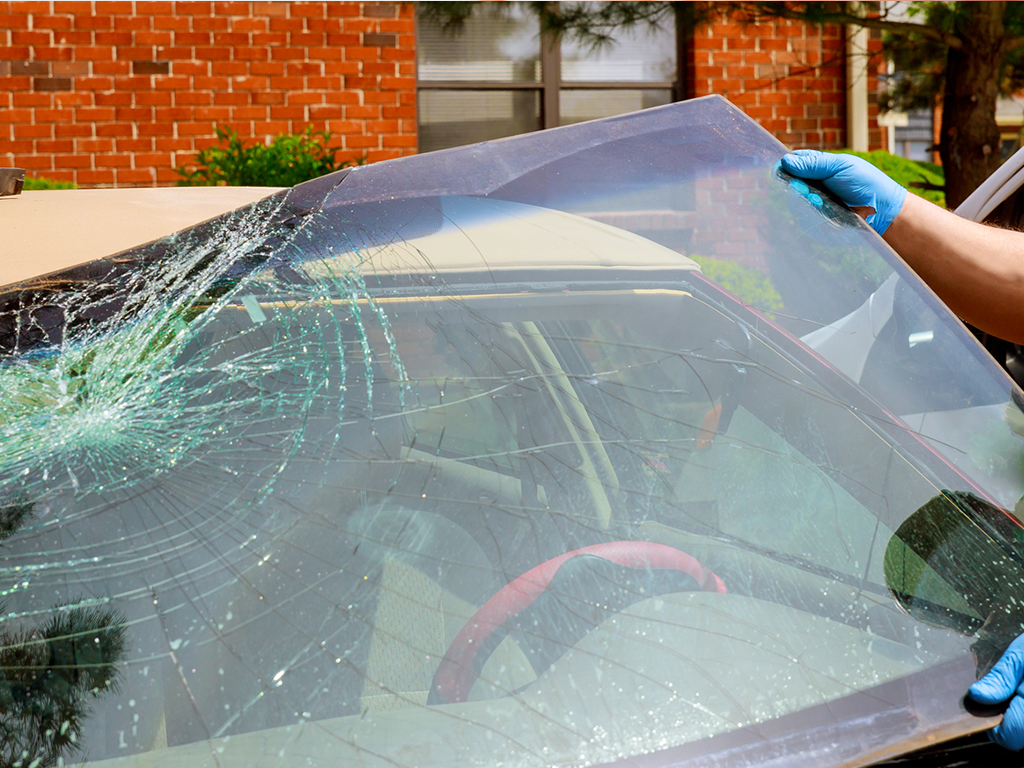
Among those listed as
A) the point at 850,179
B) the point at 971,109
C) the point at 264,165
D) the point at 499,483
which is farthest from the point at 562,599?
the point at 971,109

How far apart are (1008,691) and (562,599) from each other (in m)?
0.56

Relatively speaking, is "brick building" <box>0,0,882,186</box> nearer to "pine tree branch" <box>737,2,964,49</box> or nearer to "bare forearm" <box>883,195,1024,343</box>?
"pine tree branch" <box>737,2,964,49</box>

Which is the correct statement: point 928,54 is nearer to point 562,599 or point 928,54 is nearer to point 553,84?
point 553,84

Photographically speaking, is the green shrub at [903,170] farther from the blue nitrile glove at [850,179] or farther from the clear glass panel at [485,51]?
the blue nitrile glove at [850,179]

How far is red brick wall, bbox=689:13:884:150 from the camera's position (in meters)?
6.77

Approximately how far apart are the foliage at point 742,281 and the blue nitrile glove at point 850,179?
10.0 inches

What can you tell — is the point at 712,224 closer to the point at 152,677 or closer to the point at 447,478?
the point at 447,478

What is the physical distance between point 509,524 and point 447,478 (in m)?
0.10

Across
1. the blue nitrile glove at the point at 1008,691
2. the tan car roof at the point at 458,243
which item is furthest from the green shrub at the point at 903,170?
the blue nitrile glove at the point at 1008,691

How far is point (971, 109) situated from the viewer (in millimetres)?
5266

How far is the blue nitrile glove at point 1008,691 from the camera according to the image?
0.98 m

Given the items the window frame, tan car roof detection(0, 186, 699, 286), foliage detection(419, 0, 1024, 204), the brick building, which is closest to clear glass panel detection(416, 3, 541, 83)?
the window frame

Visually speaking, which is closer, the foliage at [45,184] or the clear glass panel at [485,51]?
the foliage at [45,184]

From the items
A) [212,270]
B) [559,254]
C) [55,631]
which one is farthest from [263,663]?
[559,254]
